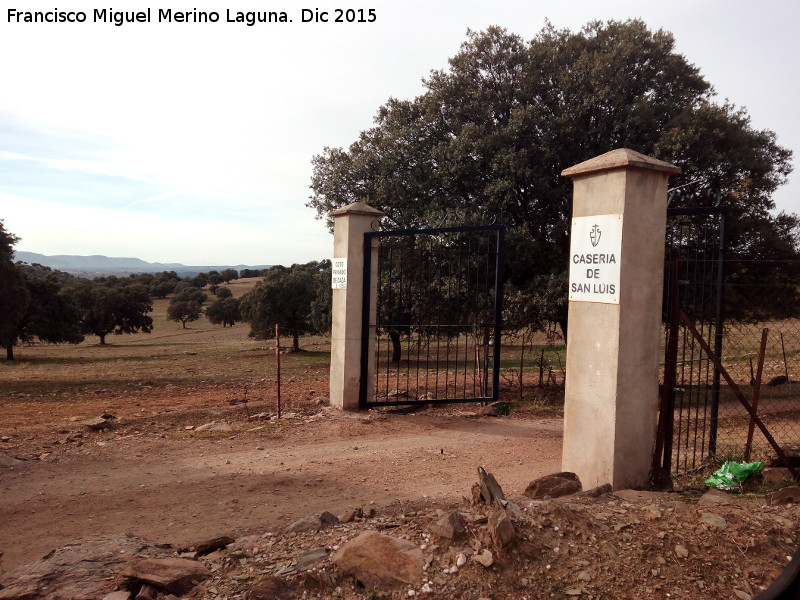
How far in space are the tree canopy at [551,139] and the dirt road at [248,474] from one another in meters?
3.95

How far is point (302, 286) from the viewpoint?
3025 centimetres

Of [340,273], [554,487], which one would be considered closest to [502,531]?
[554,487]

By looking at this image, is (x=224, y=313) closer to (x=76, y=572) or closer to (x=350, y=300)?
(x=350, y=300)

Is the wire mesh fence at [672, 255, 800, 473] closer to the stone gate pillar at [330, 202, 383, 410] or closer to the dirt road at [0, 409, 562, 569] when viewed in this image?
the dirt road at [0, 409, 562, 569]

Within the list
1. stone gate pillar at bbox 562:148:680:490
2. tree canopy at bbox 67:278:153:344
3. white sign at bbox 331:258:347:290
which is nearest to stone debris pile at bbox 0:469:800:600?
stone gate pillar at bbox 562:148:680:490

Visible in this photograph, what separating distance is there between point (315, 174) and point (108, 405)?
754 cm

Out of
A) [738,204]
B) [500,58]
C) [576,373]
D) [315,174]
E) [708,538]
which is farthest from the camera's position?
[315,174]

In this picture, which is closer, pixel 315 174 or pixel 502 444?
pixel 502 444

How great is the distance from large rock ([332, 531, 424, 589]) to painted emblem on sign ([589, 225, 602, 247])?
3.02m

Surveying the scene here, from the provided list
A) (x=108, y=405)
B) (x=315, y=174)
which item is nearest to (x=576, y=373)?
(x=108, y=405)

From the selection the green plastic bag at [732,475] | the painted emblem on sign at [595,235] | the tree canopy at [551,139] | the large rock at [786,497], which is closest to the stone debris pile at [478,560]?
the large rock at [786,497]

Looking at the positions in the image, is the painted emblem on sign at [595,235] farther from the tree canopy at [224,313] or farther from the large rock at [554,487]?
the tree canopy at [224,313]

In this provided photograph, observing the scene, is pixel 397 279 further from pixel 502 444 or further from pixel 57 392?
pixel 57 392

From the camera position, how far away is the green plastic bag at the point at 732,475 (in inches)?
219
